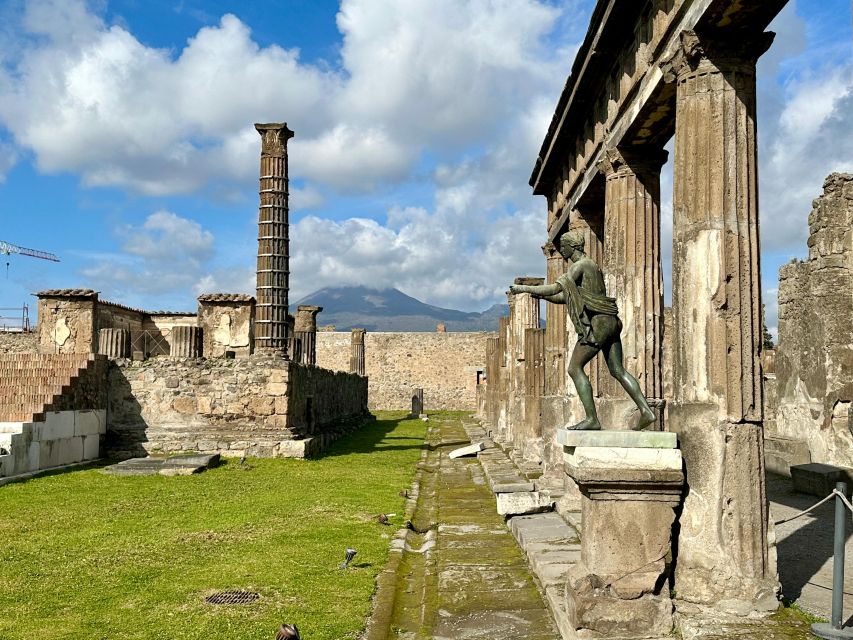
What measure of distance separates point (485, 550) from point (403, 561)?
873mm

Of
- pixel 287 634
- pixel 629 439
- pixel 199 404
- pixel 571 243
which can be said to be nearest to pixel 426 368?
pixel 199 404

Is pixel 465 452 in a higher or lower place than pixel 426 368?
lower

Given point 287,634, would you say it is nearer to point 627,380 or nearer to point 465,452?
point 627,380

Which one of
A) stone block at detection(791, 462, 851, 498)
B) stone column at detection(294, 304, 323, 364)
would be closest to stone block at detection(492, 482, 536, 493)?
stone block at detection(791, 462, 851, 498)

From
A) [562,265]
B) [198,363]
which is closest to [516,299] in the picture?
[562,265]

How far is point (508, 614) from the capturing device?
17.2ft

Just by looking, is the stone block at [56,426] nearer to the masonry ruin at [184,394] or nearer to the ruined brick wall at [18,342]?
the masonry ruin at [184,394]

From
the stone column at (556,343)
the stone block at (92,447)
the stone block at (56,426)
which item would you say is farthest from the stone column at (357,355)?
the stone column at (556,343)

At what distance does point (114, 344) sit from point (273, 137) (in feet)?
19.0

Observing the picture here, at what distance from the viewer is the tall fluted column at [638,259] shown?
8.24 metres

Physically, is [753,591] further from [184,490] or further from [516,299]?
[516,299]

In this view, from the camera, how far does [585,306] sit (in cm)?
547

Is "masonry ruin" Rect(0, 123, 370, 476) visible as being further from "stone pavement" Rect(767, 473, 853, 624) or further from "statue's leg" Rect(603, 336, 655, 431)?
"statue's leg" Rect(603, 336, 655, 431)

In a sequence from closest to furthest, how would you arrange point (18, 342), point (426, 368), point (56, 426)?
point (56, 426) < point (18, 342) < point (426, 368)
